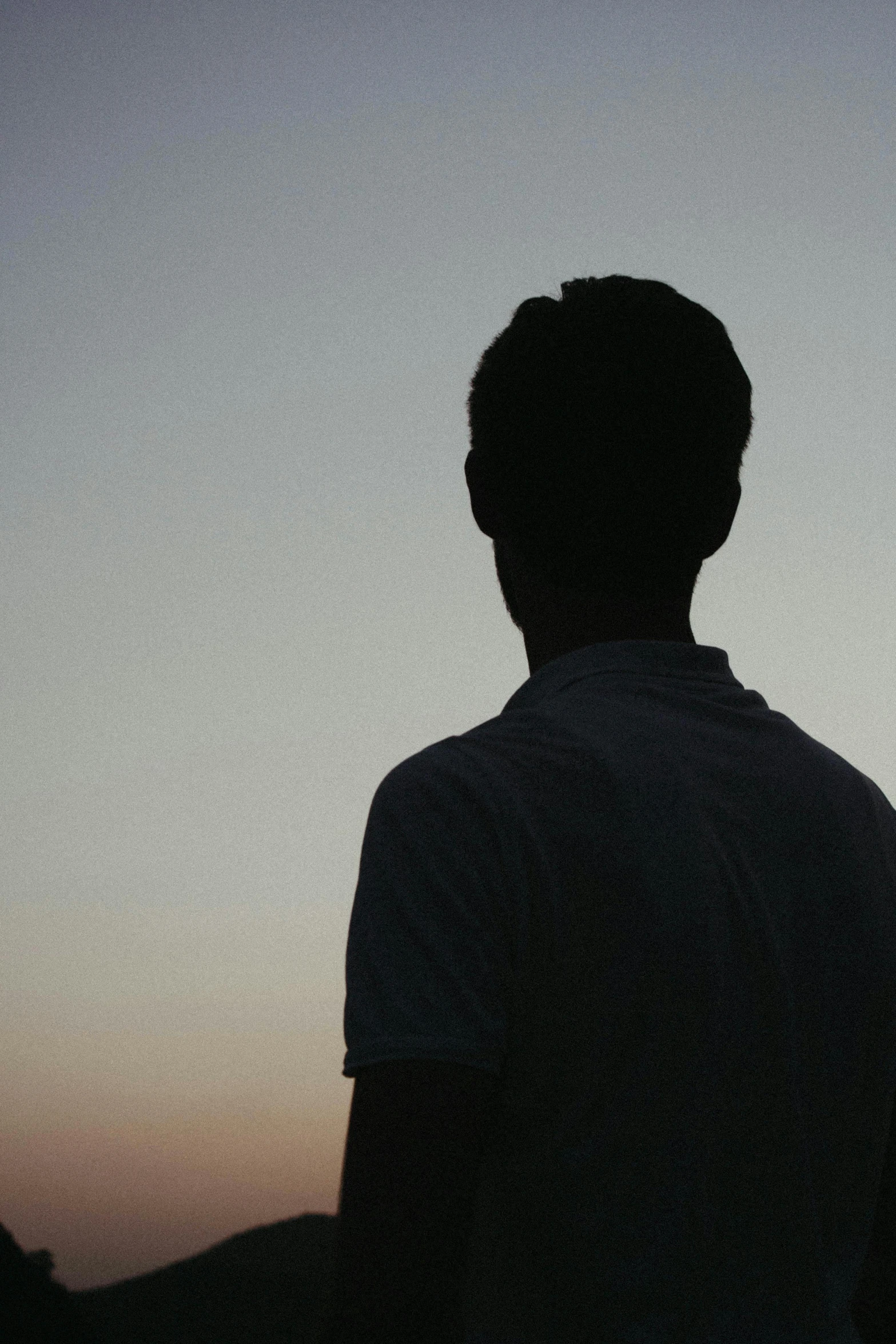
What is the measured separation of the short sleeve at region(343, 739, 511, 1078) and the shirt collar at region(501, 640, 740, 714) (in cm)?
27

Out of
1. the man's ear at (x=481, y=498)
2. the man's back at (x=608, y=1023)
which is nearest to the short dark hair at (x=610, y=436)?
the man's ear at (x=481, y=498)

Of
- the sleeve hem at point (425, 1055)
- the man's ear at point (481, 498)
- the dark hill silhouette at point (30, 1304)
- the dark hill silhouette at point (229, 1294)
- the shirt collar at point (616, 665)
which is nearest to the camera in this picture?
the sleeve hem at point (425, 1055)

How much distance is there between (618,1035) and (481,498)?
0.82 metres

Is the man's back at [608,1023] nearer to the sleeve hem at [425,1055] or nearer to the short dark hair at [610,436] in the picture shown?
the sleeve hem at [425,1055]

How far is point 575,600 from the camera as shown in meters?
1.74

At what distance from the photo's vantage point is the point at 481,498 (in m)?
1.81

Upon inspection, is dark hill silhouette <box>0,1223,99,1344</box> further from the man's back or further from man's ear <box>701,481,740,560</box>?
man's ear <box>701,481,740,560</box>

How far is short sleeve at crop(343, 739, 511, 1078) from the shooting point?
1315 mm

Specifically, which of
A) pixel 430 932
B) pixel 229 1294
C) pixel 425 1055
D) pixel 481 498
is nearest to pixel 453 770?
pixel 430 932

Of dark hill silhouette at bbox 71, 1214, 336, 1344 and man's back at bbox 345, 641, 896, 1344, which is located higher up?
man's back at bbox 345, 641, 896, 1344

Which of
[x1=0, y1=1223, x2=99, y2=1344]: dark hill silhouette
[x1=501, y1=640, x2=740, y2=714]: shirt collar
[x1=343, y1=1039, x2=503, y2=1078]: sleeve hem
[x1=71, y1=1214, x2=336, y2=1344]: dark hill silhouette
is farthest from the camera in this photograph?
[x1=71, y1=1214, x2=336, y2=1344]: dark hill silhouette

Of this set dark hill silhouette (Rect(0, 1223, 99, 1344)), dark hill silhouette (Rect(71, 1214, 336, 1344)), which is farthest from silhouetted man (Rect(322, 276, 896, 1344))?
dark hill silhouette (Rect(71, 1214, 336, 1344))

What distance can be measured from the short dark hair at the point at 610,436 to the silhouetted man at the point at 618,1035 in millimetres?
177

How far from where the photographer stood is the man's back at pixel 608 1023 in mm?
1355
